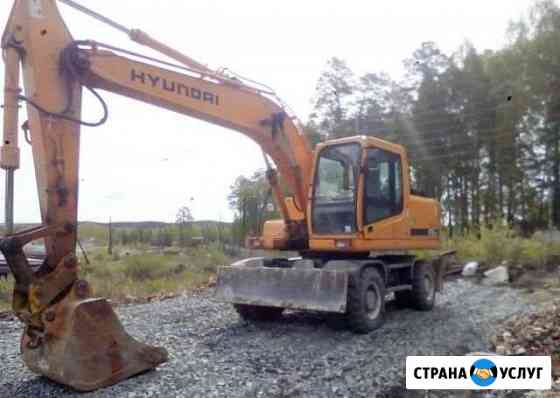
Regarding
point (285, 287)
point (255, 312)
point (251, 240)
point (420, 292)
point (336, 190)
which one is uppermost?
point (336, 190)

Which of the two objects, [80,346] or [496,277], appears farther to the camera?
[496,277]

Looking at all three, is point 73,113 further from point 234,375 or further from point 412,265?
point 412,265

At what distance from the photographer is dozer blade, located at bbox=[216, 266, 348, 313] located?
5.71 metres

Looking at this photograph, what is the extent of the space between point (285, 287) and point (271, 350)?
969mm

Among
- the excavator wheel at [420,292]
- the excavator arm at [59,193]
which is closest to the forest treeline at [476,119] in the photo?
the excavator wheel at [420,292]

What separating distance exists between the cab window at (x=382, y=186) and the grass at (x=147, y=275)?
4398 millimetres

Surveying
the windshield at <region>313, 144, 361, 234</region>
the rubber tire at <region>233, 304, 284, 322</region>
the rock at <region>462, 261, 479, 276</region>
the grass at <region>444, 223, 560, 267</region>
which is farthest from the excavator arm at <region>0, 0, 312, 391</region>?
the grass at <region>444, 223, 560, 267</region>

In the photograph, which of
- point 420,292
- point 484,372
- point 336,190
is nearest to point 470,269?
point 420,292

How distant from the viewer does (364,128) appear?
831 inches

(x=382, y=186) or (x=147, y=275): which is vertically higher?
(x=382, y=186)

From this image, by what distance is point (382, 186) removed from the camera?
6.91m

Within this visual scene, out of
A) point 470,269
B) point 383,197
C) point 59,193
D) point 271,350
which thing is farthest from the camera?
point 470,269

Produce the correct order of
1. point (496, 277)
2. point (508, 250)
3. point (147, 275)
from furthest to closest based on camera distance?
point (508, 250) < point (147, 275) < point (496, 277)

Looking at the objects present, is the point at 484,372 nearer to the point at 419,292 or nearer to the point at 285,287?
the point at 285,287
